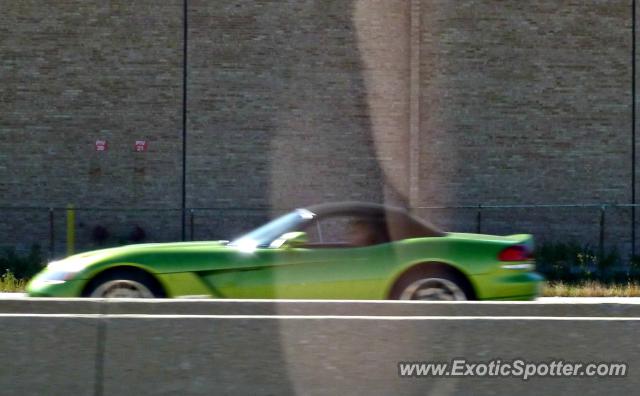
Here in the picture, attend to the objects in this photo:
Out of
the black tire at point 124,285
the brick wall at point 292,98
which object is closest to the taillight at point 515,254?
the black tire at point 124,285

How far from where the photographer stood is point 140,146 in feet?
74.7

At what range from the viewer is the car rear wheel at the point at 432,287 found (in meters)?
9.16

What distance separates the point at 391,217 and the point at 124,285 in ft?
8.82

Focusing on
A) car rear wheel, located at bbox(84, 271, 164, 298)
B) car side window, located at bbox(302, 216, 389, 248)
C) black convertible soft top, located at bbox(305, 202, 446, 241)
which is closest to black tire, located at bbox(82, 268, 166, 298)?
car rear wheel, located at bbox(84, 271, 164, 298)

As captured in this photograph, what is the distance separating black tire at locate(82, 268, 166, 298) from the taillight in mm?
3246

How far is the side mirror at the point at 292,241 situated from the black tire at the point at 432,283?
98 centimetres

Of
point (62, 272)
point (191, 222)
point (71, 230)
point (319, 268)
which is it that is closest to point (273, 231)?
point (319, 268)

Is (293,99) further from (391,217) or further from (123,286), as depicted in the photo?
(123,286)

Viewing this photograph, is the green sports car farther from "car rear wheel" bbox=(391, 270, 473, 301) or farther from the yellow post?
the yellow post

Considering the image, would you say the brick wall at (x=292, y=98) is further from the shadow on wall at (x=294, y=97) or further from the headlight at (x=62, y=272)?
the headlight at (x=62, y=272)

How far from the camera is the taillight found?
30.8 feet

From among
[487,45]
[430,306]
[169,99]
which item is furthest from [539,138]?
[430,306]

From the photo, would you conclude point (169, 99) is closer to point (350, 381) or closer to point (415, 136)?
point (415, 136)

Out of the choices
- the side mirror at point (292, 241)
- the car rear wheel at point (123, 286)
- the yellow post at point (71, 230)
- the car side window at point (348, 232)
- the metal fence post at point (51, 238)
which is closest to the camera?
the car rear wheel at point (123, 286)
